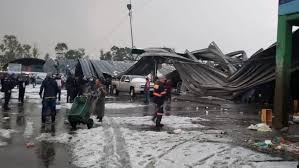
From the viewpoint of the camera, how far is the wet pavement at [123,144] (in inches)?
375

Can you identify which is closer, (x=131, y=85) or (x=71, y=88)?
(x=71, y=88)

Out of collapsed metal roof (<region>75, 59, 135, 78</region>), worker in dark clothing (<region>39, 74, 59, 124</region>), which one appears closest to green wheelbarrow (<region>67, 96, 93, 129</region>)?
worker in dark clothing (<region>39, 74, 59, 124</region>)

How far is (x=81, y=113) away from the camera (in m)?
14.5

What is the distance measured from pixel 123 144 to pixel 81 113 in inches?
127

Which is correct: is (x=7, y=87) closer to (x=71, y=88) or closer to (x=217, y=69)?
(x=71, y=88)

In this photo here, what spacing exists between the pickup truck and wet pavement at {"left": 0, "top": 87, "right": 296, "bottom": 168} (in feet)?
61.3

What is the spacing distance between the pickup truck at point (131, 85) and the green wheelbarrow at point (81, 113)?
65.2 ft

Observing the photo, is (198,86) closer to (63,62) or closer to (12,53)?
(63,62)

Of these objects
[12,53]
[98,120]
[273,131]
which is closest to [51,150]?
[98,120]

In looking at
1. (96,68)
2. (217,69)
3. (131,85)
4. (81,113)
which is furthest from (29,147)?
(96,68)

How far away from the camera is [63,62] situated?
6588 cm

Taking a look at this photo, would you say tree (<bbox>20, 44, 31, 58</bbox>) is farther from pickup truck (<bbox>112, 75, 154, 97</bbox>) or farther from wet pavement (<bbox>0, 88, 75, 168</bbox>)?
wet pavement (<bbox>0, 88, 75, 168</bbox>)

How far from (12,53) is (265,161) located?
11804cm

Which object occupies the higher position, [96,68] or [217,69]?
[96,68]
